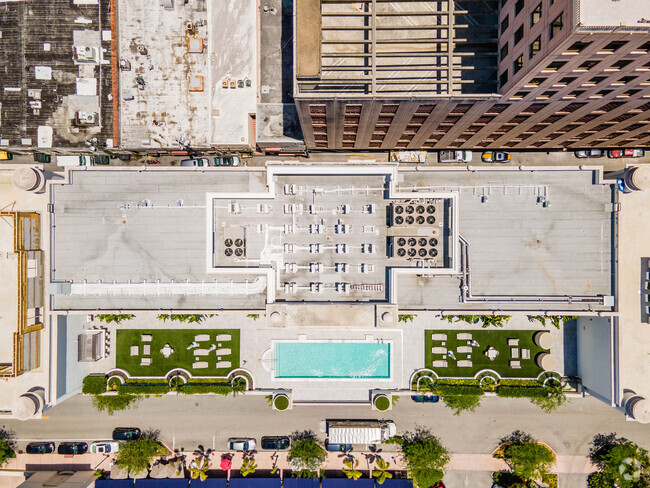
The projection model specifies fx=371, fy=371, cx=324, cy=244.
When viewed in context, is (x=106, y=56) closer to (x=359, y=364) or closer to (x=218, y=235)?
(x=218, y=235)

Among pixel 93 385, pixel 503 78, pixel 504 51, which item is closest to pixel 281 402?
pixel 93 385

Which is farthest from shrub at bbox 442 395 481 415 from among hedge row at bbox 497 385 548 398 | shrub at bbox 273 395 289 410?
shrub at bbox 273 395 289 410

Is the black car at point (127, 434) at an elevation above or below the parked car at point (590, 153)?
below

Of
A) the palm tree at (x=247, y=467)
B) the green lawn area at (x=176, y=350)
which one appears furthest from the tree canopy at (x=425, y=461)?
the green lawn area at (x=176, y=350)

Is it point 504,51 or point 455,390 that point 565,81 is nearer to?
point 504,51

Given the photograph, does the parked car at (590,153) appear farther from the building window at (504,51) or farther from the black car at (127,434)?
the black car at (127,434)

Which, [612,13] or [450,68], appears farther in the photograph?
[450,68]

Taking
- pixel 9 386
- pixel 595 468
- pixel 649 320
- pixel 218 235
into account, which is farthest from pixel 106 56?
pixel 595 468
